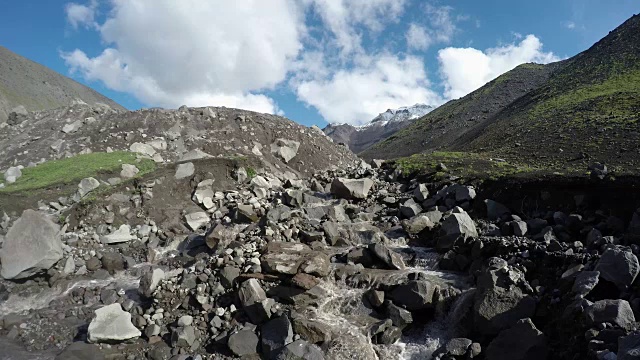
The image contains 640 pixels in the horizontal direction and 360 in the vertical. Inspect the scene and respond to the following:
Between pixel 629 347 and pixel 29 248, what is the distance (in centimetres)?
1602

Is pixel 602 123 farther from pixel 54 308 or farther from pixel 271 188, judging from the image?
pixel 54 308

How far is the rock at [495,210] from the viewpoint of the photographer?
16.3 metres

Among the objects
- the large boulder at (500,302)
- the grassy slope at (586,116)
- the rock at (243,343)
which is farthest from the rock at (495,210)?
the rock at (243,343)

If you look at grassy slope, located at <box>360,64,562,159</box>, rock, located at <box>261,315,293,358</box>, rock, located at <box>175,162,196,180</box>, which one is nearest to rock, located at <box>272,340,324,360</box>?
rock, located at <box>261,315,293,358</box>

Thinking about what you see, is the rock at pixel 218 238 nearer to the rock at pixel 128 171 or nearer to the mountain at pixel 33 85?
the rock at pixel 128 171

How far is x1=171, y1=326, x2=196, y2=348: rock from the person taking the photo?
1016 cm

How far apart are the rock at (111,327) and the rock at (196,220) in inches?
245

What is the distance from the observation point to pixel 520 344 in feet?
27.8

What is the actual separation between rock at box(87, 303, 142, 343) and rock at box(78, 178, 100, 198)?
9487 millimetres

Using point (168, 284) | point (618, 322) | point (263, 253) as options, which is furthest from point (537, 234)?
point (168, 284)

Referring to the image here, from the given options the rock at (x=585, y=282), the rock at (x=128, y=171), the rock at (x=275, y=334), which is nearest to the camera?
the rock at (x=585, y=282)

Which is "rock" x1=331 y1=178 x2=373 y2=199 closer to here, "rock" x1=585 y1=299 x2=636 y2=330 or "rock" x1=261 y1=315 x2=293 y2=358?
"rock" x1=261 y1=315 x2=293 y2=358

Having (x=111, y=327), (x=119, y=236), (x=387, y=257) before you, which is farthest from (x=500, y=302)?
(x=119, y=236)

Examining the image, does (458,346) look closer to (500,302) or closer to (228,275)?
(500,302)
